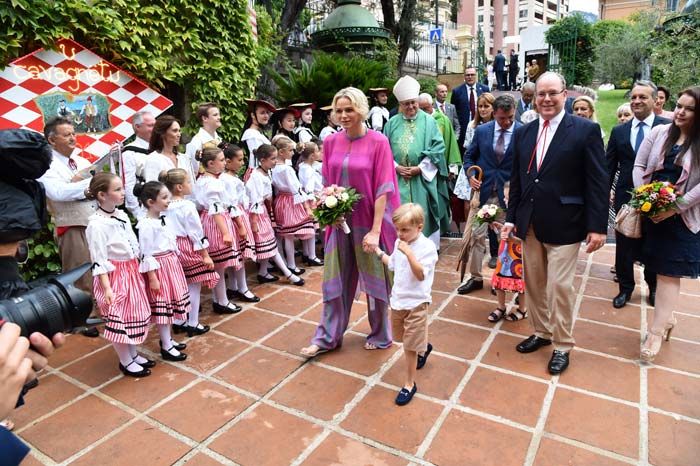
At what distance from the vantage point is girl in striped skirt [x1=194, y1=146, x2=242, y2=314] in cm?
441

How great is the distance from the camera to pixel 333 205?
10.9ft

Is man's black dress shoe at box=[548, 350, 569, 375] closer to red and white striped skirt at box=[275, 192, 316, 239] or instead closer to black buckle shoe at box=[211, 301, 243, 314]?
black buckle shoe at box=[211, 301, 243, 314]

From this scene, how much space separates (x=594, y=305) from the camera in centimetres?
474

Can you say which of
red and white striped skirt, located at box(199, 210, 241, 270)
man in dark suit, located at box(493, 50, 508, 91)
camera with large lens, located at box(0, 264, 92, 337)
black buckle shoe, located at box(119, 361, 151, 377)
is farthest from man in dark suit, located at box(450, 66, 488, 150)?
man in dark suit, located at box(493, 50, 508, 91)

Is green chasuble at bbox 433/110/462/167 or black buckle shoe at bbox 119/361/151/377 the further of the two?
green chasuble at bbox 433/110/462/167

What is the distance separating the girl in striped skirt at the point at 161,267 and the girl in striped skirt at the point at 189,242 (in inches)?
8.3

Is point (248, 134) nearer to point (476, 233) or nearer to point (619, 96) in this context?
point (476, 233)

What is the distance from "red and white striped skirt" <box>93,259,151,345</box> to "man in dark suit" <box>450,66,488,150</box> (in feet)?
20.9

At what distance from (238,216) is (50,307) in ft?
10.4

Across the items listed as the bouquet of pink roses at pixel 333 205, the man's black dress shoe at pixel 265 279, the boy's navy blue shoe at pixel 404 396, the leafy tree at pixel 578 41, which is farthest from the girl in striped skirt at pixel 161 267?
the leafy tree at pixel 578 41

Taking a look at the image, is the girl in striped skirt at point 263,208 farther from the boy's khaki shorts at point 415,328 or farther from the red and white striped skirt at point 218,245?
the boy's khaki shorts at point 415,328

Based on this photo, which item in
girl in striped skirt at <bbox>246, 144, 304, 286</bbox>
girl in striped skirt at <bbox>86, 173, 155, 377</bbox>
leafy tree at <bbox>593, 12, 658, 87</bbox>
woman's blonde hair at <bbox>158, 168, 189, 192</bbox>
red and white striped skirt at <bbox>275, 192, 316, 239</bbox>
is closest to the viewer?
girl in striped skirt at <bbox>86, 173, 155, 377</bbox>

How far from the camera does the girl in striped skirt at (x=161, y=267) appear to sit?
3.64m

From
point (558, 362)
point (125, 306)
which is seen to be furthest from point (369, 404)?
point (125, 306)
